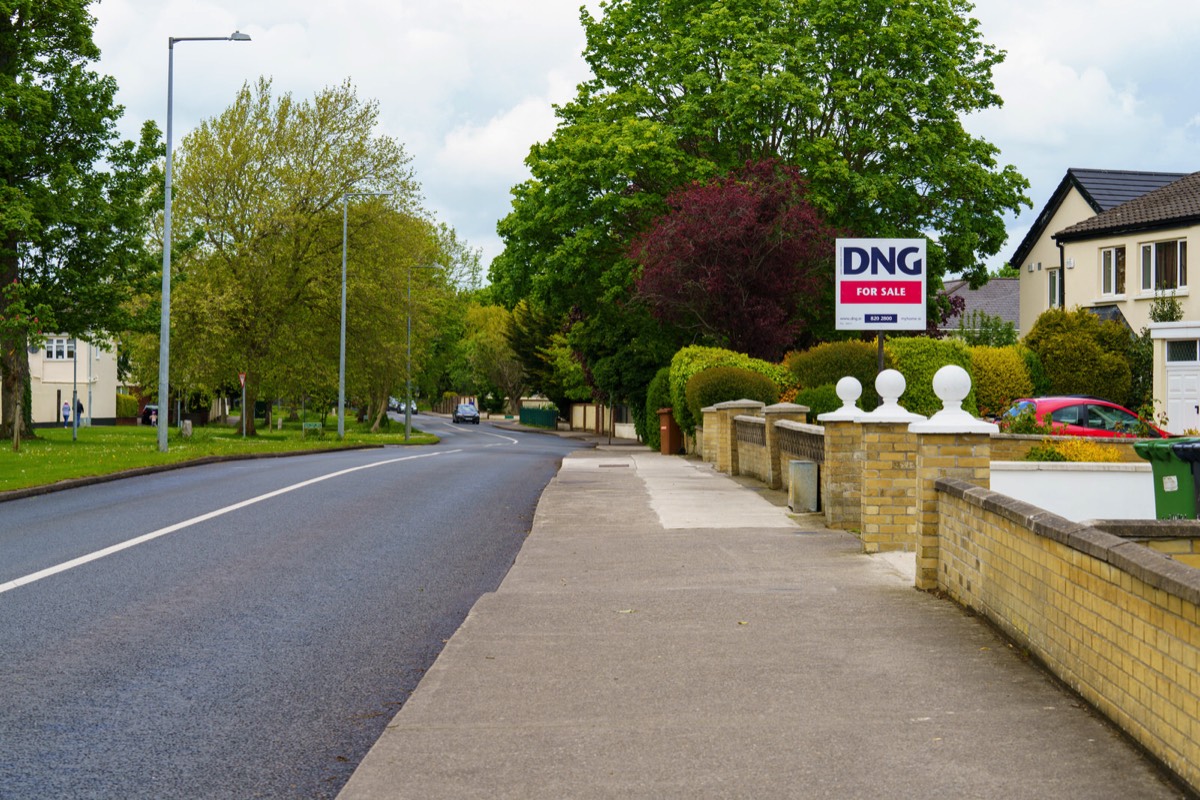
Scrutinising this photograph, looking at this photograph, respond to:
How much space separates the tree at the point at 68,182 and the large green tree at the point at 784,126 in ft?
39.9

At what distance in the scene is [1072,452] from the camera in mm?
16984

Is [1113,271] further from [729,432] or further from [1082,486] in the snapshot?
[1082,486]

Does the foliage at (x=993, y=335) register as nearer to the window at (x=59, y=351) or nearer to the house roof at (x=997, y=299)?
the house roof at (x=997, y=299)

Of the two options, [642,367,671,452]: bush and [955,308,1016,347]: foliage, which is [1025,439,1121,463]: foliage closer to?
[642,367,671,452]: bush

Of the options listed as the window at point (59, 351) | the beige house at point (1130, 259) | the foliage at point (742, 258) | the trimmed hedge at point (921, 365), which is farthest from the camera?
the window at point (59, 351)

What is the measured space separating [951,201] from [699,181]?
858 cm

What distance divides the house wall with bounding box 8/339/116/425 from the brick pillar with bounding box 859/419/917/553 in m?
72.9

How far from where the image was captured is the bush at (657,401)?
36.0 metres

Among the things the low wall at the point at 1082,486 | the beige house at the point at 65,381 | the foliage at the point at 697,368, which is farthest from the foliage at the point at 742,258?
the beige house at the point at 65,381

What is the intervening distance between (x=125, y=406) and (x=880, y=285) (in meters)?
76.1

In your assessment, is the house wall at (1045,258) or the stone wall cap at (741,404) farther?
the house wall at (1045,258)

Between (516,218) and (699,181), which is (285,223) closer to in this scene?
(516,218)

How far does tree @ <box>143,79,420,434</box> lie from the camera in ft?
157

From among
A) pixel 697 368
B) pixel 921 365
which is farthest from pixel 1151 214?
pixel 697 368
